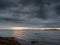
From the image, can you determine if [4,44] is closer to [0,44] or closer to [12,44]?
[0,44]

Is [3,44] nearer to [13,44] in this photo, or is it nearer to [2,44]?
[2,44]

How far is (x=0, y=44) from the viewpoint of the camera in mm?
39188

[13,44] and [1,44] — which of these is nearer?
[1,44]

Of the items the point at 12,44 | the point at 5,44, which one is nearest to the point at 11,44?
the point at 12,44

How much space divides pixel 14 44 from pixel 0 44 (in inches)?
232

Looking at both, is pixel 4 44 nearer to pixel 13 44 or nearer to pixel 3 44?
pixel 3 44

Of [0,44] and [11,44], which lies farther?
[11,44]

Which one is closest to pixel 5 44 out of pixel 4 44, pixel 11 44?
pixel 4 44

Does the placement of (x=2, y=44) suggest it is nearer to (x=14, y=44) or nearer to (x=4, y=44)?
(x=4, y=44)

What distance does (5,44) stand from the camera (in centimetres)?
3922

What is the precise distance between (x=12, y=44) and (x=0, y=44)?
5494 mm

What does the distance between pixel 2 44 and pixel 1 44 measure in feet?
0.87

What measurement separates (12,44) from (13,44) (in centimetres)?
31

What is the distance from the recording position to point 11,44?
142ft
